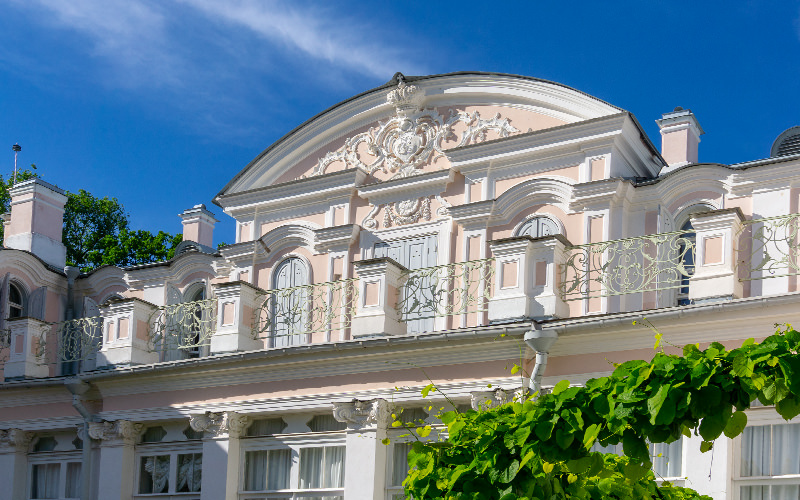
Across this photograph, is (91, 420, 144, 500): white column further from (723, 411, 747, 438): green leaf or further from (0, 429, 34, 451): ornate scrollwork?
(723, 411, 747, 438): green leaf

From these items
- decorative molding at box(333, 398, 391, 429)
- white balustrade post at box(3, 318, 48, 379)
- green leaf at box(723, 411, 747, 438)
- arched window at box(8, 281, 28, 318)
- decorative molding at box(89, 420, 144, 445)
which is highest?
arched window at box(8, 281, 28, 318)

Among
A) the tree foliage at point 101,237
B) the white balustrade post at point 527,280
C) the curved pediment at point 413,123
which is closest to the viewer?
the white balustrade post at point 527,280

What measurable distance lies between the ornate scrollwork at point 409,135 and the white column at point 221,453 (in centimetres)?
429

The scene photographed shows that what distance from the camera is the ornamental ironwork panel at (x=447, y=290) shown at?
1481 cm

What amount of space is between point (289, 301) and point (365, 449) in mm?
3275

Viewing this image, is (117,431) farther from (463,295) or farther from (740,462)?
(740,462)

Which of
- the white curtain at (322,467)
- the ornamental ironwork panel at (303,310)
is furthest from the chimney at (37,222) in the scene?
the white curtain at (322,467)

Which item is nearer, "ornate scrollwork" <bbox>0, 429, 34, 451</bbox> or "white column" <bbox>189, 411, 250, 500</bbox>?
"white column" <bbox>189, 411, 250, 500</bbox>

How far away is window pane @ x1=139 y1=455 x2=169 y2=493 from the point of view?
16.9 metres

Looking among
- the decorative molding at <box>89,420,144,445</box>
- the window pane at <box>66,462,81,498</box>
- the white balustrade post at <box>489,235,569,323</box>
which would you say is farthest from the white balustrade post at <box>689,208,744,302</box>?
the window pane at <box>66,462,81,498</box>

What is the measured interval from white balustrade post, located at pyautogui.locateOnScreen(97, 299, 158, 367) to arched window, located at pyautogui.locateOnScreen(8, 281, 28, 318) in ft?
9.43

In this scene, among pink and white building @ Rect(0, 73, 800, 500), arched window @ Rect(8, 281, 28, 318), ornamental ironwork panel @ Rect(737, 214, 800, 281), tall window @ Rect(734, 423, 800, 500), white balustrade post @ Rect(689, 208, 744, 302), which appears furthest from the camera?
arched window @ Rect(8, 281, 28, 318)

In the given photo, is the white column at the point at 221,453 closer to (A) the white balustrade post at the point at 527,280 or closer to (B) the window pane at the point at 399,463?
(B) the window pane at the point at 399,463

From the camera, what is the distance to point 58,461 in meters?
18.0
